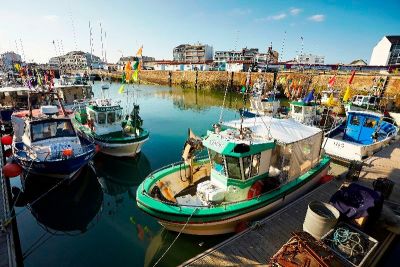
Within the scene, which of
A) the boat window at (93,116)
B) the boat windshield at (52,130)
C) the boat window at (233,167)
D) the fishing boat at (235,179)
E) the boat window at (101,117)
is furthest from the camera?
the boat window at (93,116)

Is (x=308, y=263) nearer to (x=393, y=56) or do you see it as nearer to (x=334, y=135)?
(x=334, y=135)

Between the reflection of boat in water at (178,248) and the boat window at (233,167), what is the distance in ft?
8.29

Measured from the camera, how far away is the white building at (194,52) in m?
106

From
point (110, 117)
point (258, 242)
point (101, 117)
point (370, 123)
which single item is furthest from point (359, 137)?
point (101, 117)

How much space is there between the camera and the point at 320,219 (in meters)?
6.90

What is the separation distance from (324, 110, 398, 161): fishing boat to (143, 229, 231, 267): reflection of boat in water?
428 inches

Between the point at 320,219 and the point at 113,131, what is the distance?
14724 mm

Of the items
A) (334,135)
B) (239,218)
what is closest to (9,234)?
(239,218)

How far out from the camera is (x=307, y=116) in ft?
70.8

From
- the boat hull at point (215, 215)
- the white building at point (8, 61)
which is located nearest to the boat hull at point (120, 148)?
the boat hull at point (215, 215)

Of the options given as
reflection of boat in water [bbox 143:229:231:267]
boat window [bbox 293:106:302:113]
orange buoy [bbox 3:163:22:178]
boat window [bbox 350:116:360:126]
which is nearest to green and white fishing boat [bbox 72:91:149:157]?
orange buoy [bbox 3:163:22:178]

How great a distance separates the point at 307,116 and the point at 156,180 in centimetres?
1725

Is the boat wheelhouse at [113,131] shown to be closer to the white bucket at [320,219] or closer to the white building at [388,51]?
the white bucket at [320,219]

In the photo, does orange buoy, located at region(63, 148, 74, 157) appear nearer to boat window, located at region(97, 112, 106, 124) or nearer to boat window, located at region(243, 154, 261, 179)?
boat window, located at region(97, 112, 106, 124)
